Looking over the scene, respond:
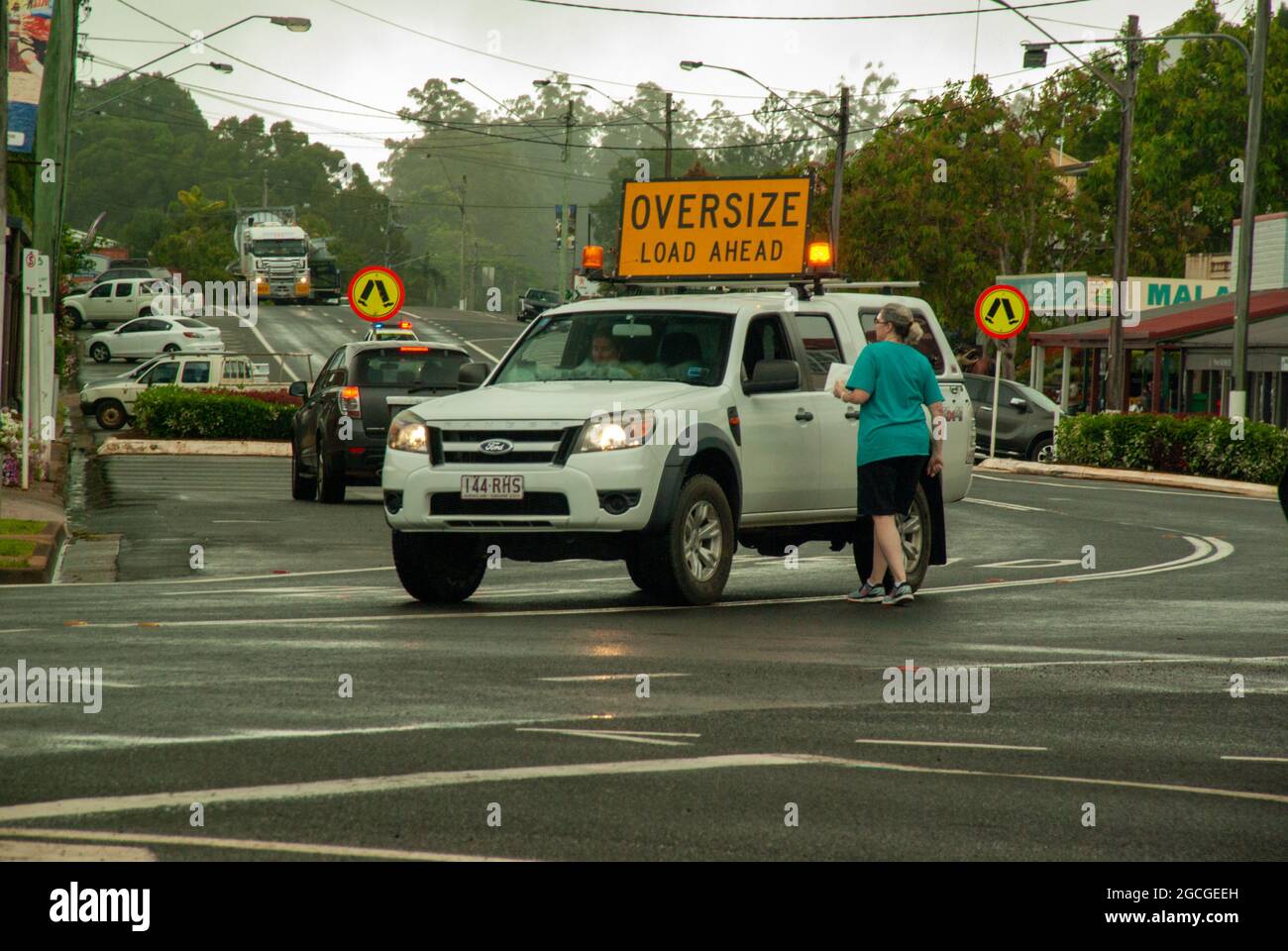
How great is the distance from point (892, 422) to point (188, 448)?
2399 cm

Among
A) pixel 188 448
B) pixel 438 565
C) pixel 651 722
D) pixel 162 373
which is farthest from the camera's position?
pixel 162 373

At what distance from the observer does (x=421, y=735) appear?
7.45 meters

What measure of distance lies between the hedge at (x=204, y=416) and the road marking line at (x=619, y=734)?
1123 inches

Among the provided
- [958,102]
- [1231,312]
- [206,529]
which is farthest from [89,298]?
[206,529]

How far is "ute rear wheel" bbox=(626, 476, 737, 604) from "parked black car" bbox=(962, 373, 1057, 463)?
2582 centimetres

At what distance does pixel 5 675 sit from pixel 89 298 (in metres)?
67.4

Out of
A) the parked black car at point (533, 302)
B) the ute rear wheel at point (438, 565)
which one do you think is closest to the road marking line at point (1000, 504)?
the ute rear wheel at point (438, 565)

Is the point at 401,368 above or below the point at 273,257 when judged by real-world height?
below

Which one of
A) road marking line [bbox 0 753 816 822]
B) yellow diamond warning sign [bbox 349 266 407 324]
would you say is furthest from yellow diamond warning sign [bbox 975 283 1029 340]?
road marking line [bbox 0 753 816 822]

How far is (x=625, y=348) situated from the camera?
506 inches

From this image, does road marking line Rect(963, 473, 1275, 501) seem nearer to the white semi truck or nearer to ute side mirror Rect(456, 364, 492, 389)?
ute side mirror Rect(456, 364, 492, 389)

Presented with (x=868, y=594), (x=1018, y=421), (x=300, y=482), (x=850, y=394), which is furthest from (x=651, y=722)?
(x=1018, y=421)

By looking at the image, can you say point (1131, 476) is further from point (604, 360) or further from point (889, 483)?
point (604, 360)

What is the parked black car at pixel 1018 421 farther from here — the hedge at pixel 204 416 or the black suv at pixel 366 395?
the black suv at pixel 366 395
